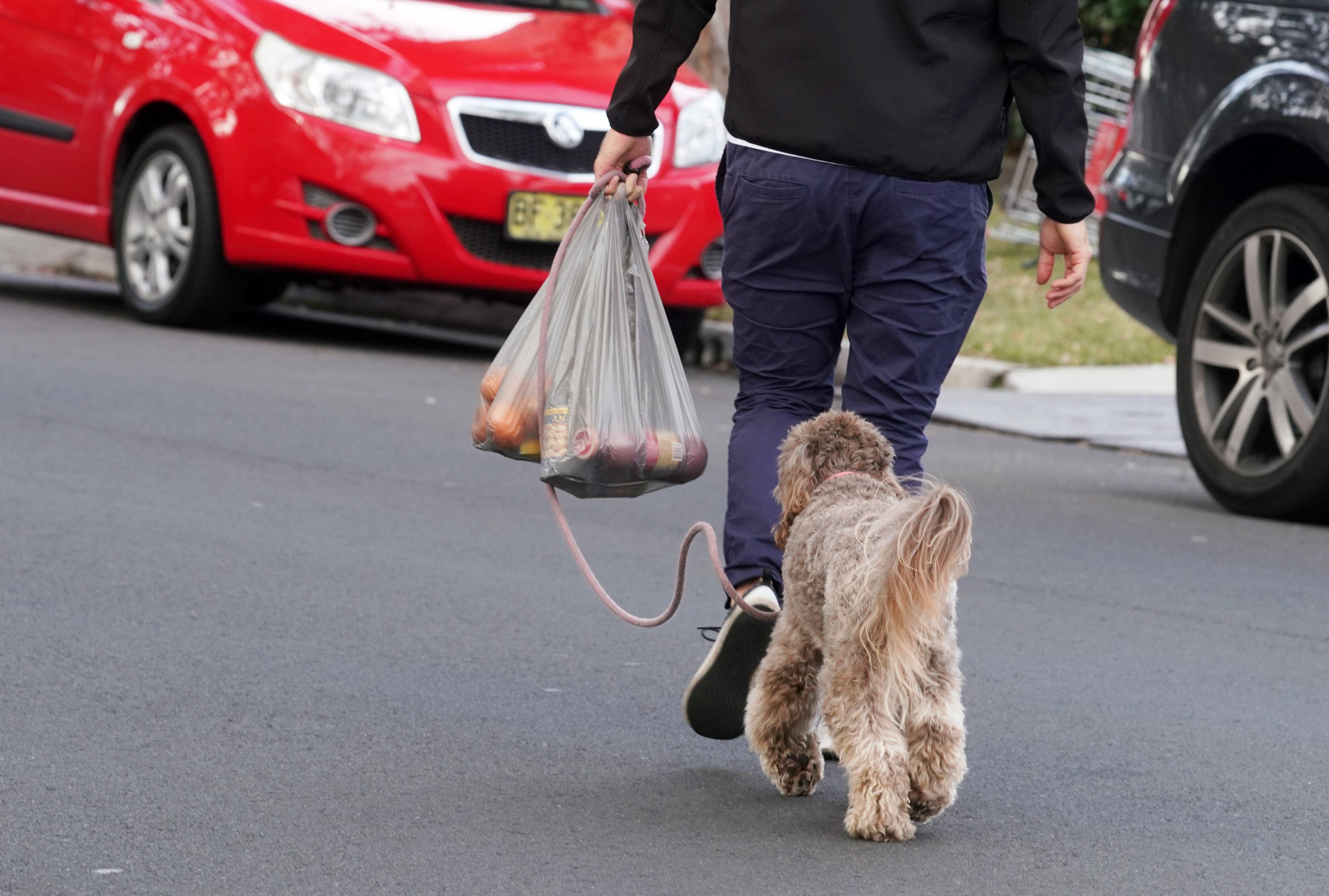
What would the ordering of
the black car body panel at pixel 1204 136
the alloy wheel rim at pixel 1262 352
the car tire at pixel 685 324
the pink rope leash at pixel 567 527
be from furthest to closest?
1. the car tire at pixel 685 324
2. the alloy wheel rim at pixel 1262 352
3. the black car body panel at pixel 1204 136
4. the pink rope leash at pixel 567 527

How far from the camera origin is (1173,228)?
6.93 m

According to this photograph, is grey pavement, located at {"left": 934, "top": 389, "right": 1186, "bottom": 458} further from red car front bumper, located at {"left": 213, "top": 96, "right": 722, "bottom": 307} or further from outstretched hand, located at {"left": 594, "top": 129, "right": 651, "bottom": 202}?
outstretched hand, located at {"left": 594, "top": 129, "right": 651, "bottom": 202}

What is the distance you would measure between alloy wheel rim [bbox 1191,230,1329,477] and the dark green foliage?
10.3 meters

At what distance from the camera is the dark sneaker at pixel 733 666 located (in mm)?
3756

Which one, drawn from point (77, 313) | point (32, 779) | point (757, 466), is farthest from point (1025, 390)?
point (32, 779)

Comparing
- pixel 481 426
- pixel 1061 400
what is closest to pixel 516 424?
pixel 481 426

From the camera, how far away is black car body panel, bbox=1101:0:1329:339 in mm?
6289

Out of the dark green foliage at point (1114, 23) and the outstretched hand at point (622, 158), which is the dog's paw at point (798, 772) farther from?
the dark green foliage at point (1114, 23)

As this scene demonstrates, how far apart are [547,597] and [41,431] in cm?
240

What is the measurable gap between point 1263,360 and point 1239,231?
1.42 feet

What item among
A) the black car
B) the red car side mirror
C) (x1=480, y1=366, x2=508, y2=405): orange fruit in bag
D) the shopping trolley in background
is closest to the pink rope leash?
(x1=480, y1=366, x2=508, y2=405): orange fruit in bag

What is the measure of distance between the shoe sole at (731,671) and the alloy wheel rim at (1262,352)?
3.17 m

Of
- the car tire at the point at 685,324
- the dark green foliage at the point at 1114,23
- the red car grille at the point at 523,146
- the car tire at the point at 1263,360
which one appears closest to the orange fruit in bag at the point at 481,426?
the car tire at the point at 1263,360

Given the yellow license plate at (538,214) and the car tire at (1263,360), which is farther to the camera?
the yellow license plate at (538,214)
